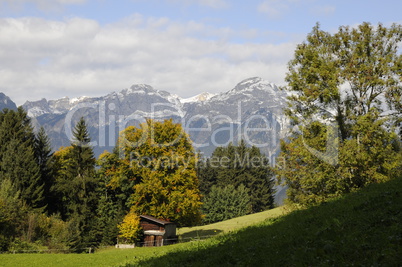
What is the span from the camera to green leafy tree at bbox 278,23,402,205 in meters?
28.1

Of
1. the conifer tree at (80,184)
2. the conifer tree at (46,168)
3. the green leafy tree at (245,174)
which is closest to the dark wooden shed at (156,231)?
the conifer tree at (80,184)

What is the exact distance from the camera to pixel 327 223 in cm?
1502

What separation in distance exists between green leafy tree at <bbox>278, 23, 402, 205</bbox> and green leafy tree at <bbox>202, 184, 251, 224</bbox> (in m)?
70.6

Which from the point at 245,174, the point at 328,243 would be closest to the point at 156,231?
the point at 328,243

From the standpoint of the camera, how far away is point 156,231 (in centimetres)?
5103

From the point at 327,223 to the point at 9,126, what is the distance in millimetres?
63659

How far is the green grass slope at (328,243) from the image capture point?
10.8 metres

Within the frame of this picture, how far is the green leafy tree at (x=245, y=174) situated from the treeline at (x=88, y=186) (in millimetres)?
52980

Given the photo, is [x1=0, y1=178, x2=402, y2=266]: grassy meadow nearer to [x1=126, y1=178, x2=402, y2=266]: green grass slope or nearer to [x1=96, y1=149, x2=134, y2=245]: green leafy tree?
[x1=126, y1=178, x2=402, y2=266]: green grass slope

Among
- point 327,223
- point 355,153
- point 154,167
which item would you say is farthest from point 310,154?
point 154,167

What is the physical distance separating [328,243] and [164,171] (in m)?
38.0

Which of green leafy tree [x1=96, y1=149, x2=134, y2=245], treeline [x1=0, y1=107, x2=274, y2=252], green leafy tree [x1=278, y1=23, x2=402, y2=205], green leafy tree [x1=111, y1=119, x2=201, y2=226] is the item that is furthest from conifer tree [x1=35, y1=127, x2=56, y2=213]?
green leafy tree [x1=278, y1=23, x2=402, y2=205]

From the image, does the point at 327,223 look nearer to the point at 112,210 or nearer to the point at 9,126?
the point at 112,210

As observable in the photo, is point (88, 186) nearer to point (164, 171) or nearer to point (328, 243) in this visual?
point (164, 171)
